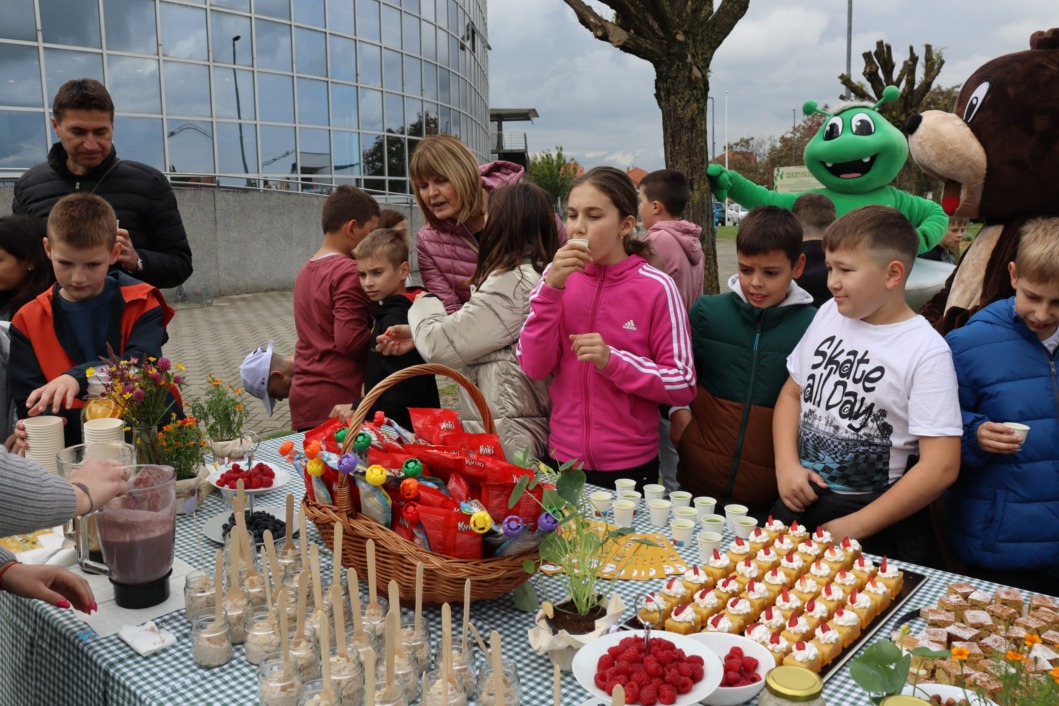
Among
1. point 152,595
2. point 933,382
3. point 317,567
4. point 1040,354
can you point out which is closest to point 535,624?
point 317,567

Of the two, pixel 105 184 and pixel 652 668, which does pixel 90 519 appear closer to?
Result: pixel 652 668

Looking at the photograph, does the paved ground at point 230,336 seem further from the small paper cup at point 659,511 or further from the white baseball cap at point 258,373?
the small paper cup at point 659,511

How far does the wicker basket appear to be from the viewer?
1.76 meters

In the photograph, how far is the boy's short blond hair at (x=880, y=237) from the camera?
250 cm

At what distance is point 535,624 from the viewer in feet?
6.06

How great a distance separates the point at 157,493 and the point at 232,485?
0.65 m

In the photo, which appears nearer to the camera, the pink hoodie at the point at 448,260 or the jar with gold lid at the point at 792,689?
the jar with gold lid at the point at 792,689

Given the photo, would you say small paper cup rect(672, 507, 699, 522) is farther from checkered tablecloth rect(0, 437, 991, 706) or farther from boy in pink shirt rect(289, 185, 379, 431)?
boy in pink shirt rect(289, 185, 379, 431)

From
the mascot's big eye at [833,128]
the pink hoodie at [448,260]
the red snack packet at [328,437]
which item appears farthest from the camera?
the mascot's big eye at [833,128]

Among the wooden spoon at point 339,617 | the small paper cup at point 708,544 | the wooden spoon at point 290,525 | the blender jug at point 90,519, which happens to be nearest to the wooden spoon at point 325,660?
the wooden spoon at point 339,617

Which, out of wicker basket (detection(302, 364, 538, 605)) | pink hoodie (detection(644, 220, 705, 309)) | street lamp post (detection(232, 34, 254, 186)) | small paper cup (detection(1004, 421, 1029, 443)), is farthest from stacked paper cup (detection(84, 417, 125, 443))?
street lamp post (detection(232, 34, 254, 186))

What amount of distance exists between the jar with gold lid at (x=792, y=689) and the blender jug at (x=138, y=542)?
1.44 metres

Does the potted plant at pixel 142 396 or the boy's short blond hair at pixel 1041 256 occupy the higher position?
the boy's short blond hair at pixel 1041 256

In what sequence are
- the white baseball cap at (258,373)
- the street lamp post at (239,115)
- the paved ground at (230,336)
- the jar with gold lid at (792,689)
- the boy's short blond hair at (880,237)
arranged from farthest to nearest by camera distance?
the street lamp post at (239,115), the paved ground at (230,336), the white baseball cap at (258,373), the boy's short blond hair at (880,237), the jar with gold lid at (792,689)
